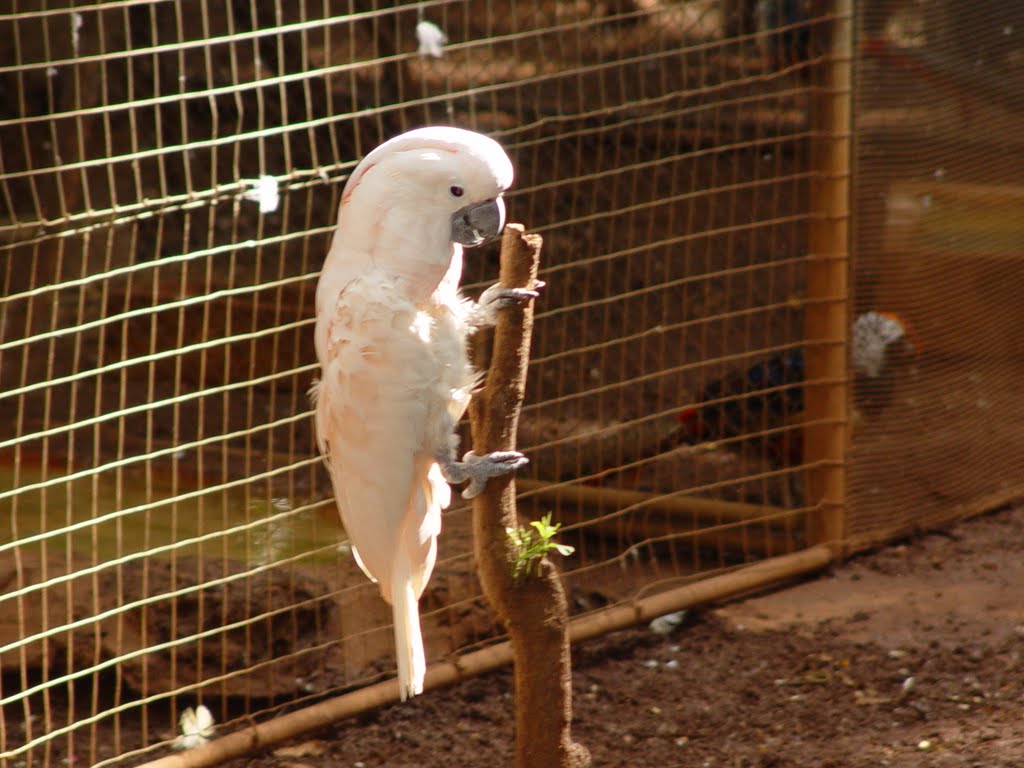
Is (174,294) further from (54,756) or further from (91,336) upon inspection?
(54,756)

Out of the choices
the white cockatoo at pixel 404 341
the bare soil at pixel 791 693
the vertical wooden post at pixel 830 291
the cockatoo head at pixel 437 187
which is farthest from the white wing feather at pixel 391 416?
the vertical wooden post at pixel 830 291

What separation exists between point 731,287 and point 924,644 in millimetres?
2217

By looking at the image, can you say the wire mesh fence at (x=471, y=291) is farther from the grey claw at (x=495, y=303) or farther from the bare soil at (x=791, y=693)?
the grey claw at (x=495, y=303)

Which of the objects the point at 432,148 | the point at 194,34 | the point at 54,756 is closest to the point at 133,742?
the point at 54,756

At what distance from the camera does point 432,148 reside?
62.9 inches

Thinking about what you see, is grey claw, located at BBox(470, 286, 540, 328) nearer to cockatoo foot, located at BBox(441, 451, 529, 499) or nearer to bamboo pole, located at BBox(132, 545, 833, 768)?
cockatoo foot, located at BBox(441, 451, 529, 499)

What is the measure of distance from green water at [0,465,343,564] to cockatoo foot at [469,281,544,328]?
3.33ft

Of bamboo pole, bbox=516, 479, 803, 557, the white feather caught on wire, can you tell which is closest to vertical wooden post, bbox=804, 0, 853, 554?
bamboo pole, bbox=516, 479, 803, 557

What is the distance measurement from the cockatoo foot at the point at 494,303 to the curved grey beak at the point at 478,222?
0.12 meters

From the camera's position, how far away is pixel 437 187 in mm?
1594

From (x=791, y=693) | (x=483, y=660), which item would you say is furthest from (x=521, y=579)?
(x=791, y=693)

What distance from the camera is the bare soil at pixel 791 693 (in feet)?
8.11

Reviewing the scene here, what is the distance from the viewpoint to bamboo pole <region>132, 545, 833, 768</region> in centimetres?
251

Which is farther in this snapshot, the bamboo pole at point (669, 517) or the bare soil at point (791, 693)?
the bamboo pole at point (669, 517)
